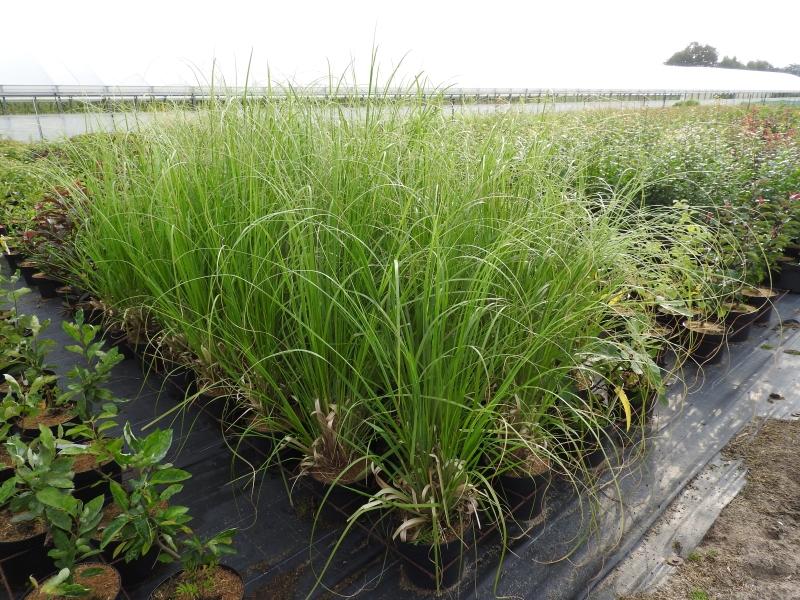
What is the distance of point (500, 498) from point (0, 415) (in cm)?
151

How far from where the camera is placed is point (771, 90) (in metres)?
32.4

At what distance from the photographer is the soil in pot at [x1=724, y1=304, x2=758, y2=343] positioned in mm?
3018

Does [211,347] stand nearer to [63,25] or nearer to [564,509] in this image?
[564,509]

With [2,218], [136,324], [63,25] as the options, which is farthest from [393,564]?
[63,25]

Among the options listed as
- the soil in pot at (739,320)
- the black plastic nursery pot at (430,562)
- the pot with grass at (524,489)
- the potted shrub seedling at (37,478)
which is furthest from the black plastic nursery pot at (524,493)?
the soil in pot at (739,320)

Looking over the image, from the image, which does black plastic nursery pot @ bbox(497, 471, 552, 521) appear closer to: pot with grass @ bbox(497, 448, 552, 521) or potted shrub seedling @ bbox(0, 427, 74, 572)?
pot with grass @ bbox(497, 448, 552, 521)

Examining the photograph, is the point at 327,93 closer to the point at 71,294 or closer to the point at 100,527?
the point at 100,527

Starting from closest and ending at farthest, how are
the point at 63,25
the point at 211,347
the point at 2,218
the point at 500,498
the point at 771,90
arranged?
the point at 500,498 → the point at 211,347 → the point at 2,218 → the point at 63,25 → the point at 771,90

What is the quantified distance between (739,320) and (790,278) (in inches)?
51.0

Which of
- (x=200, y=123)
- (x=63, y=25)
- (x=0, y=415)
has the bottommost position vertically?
(x=0, y=415)

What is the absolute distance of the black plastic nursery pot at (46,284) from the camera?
3588mm

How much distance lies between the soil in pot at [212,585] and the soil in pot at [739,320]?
9.38 feet

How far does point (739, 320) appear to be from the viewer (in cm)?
309

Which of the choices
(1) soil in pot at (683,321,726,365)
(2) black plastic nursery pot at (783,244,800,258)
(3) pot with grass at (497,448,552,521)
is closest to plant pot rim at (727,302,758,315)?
(1) soil in pot at (683,321,726,365)
